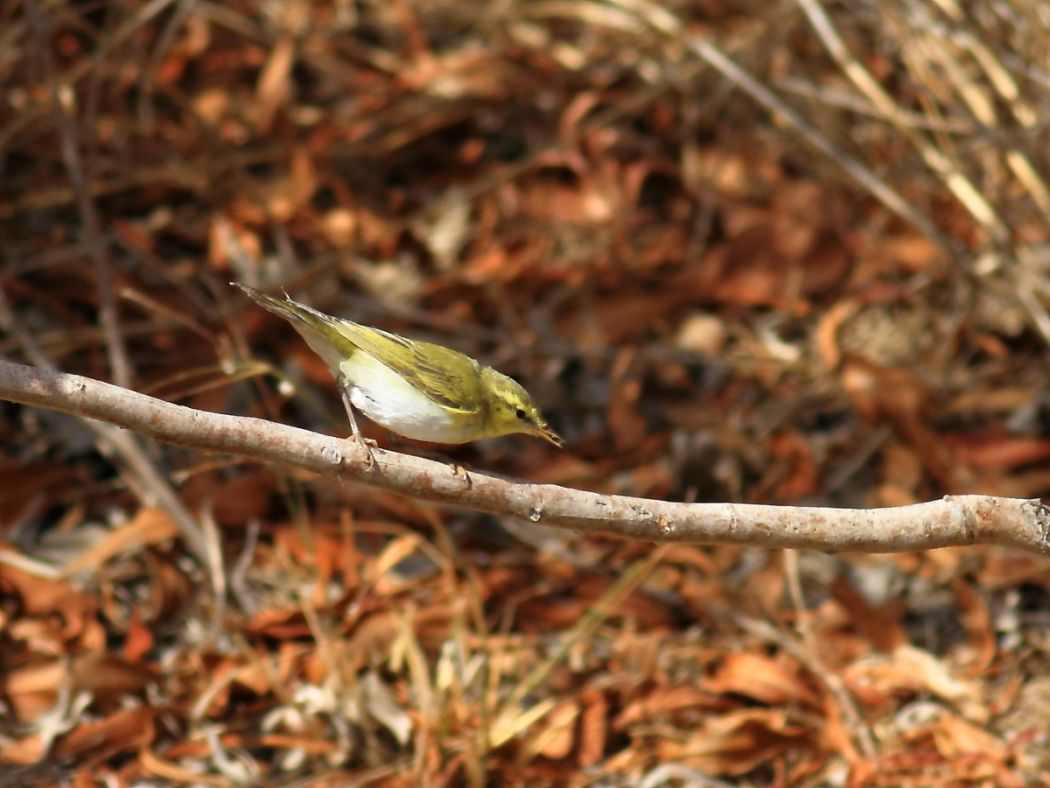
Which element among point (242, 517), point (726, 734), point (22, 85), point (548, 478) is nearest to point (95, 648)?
point (242, 517)

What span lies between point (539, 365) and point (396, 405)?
2.67 m

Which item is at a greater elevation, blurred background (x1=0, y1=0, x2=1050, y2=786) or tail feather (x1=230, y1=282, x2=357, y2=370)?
tail feather (x1=230, y1=282, x2=357, y2=370)

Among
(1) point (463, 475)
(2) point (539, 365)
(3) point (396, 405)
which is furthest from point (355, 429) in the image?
(2) point (539, 365)

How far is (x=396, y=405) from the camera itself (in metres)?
4.14

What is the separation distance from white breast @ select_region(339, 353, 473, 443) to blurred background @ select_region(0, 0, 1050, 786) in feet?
0.83

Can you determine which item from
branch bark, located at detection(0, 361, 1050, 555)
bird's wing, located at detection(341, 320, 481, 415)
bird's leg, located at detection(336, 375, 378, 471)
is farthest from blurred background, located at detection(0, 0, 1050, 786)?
branch bark, located at detection(0, 361, 1050, 555)

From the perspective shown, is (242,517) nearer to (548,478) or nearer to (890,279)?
(548,478)

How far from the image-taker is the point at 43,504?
573cm

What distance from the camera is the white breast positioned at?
13.4ft

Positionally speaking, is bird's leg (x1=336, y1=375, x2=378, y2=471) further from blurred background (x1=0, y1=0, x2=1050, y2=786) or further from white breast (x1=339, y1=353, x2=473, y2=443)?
blurred background (x1=0, y1=0, x2=1050, y2=786)

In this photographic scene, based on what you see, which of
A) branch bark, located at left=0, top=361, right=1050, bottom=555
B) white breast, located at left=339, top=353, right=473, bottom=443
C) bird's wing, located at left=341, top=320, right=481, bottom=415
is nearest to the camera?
branch bark, located at left=0, top=361, right=1050, bottom=555

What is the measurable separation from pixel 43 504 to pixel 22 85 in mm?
2985

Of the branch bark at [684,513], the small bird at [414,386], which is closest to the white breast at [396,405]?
the small bird at [414,386]

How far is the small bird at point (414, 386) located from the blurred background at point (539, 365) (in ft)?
0.77
